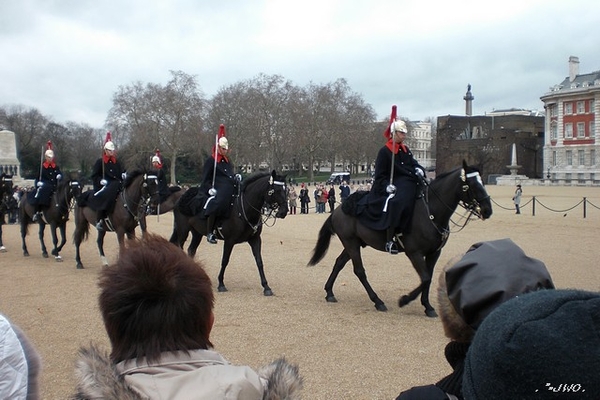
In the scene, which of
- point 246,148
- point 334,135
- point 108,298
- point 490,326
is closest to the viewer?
point 490,326

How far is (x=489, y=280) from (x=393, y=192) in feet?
18.7

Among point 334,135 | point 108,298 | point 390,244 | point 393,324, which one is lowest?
point 393,324

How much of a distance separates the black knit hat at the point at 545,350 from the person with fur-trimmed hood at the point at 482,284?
1.12 feet

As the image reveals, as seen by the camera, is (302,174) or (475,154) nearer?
(475,154)

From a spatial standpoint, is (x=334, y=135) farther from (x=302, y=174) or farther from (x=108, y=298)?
(x=108, y=298)

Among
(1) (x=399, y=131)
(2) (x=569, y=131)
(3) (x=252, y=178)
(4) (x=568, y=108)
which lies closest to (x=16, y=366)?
(1) (x=399, y=131)

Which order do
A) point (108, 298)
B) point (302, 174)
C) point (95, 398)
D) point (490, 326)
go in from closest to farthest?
point (490, 326) → point (95, 398) → point (108, 298) → point (302, 174)

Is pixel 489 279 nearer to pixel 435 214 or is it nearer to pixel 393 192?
pixel 435 214

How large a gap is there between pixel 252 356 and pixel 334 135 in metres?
63.4

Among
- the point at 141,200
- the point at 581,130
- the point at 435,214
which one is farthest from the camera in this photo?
the point at 581,130

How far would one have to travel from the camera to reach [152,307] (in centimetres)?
175

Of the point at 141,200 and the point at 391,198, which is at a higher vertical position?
the point at 391,198

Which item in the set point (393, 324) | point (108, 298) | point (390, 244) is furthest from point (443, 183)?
point (108, 298)

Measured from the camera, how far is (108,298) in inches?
70.0
